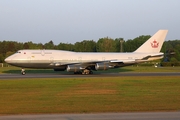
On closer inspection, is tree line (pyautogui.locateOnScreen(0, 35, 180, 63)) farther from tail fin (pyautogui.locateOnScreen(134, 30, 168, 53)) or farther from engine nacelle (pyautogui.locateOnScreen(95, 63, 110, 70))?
engine nacelle (pyautogui.locateOnScreen(95, 63, 110, 70))

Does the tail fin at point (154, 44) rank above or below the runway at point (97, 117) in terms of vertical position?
above

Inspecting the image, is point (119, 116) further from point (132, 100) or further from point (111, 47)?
point (111, 47)

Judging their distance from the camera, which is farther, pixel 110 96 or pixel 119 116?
pixel 110 96

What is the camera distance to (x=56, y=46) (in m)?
126

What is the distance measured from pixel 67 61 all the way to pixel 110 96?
22.3 metres

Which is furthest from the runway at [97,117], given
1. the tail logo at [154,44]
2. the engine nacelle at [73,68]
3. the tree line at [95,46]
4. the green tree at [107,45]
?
the green tree at [107,45]

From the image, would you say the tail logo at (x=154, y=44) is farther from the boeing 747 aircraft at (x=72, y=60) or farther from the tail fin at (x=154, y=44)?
the boeing 747 aircraft at (x=72, y=60)

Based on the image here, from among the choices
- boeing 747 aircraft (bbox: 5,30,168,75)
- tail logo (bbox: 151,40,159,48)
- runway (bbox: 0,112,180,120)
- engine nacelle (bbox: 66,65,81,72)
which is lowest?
runway (bbox: 0,112,180,120)

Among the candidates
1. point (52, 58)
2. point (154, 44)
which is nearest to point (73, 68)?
point (52, 58)

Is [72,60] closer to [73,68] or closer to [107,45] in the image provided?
[73,68]

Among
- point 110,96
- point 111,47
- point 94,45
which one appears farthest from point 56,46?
point 110,96

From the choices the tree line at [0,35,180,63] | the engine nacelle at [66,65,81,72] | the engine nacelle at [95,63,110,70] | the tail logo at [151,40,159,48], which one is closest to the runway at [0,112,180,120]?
the engine nacelle at [66,65,81,72]

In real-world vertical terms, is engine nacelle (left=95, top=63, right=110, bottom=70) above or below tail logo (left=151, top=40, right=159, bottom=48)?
below

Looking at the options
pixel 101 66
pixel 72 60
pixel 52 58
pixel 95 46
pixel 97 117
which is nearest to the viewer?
pixel 97 117
